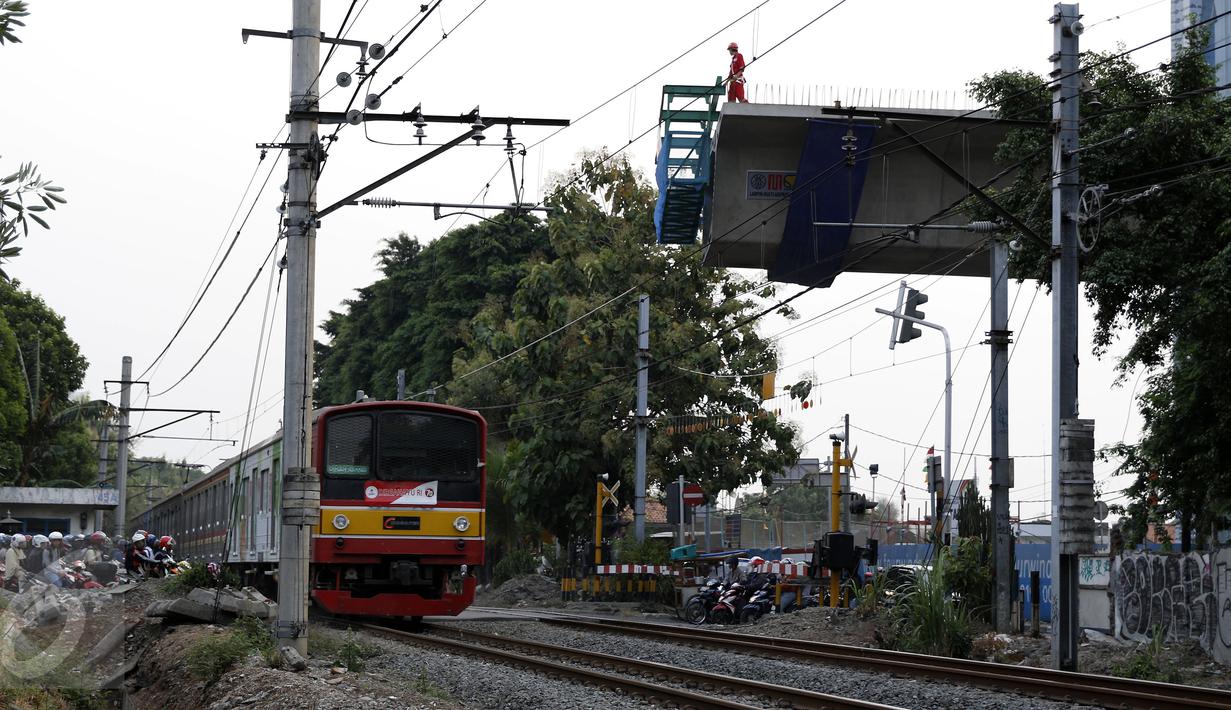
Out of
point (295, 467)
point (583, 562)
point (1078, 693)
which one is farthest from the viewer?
point (583, 562)

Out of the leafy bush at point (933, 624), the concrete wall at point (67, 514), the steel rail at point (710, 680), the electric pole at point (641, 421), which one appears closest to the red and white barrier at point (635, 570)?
the electric pole at point (641, 421)

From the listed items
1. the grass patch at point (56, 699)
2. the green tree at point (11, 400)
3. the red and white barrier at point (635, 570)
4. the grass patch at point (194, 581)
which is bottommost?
the grass patch at point (56, 699)

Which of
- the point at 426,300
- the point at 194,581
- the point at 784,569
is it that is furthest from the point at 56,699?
the point at 426,300

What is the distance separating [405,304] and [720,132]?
3987 centimetres

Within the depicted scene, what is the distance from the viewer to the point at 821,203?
77.4 feet

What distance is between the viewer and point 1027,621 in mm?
20359

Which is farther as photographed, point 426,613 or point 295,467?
point 426,613

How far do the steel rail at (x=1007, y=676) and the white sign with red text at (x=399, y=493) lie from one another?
12.0 feet

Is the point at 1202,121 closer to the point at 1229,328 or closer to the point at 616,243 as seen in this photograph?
the point at 1229,328

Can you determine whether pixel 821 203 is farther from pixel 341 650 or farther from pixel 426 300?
pixel 426 300

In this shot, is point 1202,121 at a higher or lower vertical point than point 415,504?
higher

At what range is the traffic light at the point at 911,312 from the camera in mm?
26141

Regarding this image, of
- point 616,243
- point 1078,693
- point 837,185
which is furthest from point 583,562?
point 1078,693

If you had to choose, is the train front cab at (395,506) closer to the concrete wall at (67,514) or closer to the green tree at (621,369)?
the green tree at (621,369)
